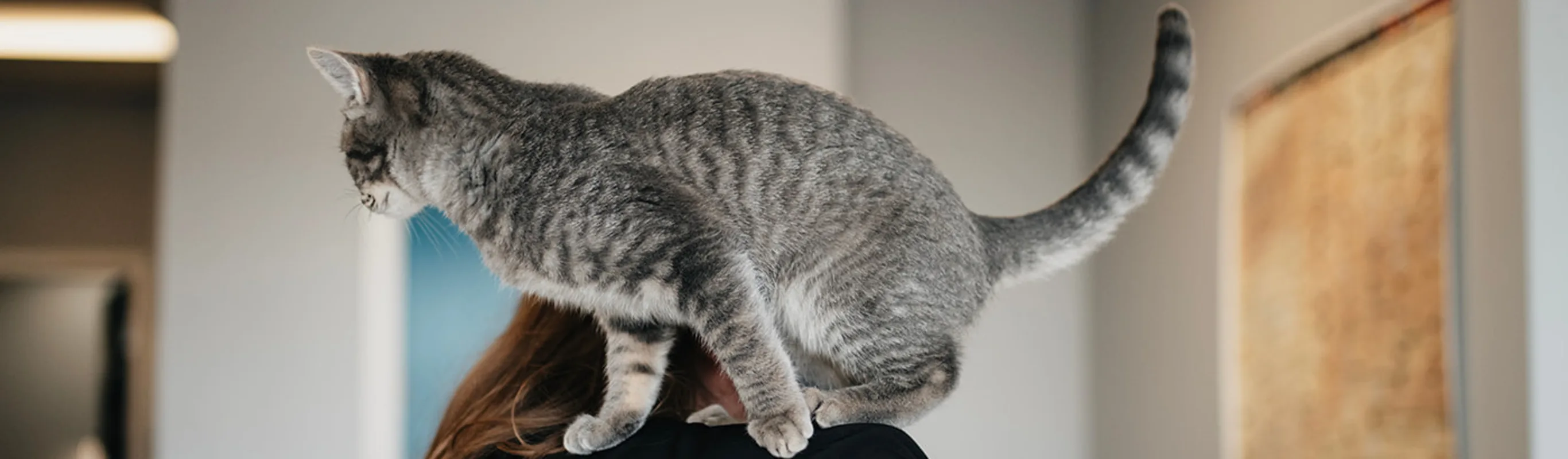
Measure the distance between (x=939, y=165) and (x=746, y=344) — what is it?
2.33 metres

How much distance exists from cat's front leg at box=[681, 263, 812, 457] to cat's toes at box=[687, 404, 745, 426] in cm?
13

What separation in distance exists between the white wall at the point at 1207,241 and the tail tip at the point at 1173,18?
62 cm

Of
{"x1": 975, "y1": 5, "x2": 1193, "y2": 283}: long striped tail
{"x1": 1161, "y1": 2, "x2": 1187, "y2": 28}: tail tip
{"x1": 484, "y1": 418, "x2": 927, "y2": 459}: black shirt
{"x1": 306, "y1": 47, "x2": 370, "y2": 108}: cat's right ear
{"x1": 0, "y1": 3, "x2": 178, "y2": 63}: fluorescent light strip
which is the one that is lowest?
{"x1": 484, "y1": 418, "x2": 927, "y2": 459}: black shirt

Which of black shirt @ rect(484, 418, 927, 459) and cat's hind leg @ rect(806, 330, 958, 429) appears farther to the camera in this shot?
cat's hind leg @ rect(806, 330, 958, 429)

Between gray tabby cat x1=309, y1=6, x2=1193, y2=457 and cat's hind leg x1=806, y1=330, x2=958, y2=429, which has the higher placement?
gray tabby cat x1=309, y1=6, x2=1193, y2=457

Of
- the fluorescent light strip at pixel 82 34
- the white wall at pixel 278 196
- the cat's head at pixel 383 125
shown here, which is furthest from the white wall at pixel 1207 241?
the fluorescent light strip at pixel 82 34

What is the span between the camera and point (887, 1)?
3408 mm

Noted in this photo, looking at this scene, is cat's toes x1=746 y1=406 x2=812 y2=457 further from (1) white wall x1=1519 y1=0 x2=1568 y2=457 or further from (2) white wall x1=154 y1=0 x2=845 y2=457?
(2) white wall x1=154 y1=0 x2=845 y2=457

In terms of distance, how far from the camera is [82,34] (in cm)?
420

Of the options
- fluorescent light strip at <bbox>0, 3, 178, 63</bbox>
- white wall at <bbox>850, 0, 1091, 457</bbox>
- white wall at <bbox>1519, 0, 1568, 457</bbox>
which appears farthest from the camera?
fluorescent light strip at <bbox>0, 3, 178, 63</bbox>

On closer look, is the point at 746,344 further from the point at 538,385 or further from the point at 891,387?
the point at 538,385

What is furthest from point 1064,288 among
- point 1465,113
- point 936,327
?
point 936,327

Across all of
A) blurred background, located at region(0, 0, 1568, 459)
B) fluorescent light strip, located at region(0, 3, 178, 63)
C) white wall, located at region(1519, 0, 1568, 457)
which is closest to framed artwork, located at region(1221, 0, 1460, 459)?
blurred background, located at region(0, 0, 1568, 459)

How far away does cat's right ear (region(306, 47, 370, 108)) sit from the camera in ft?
3.50
